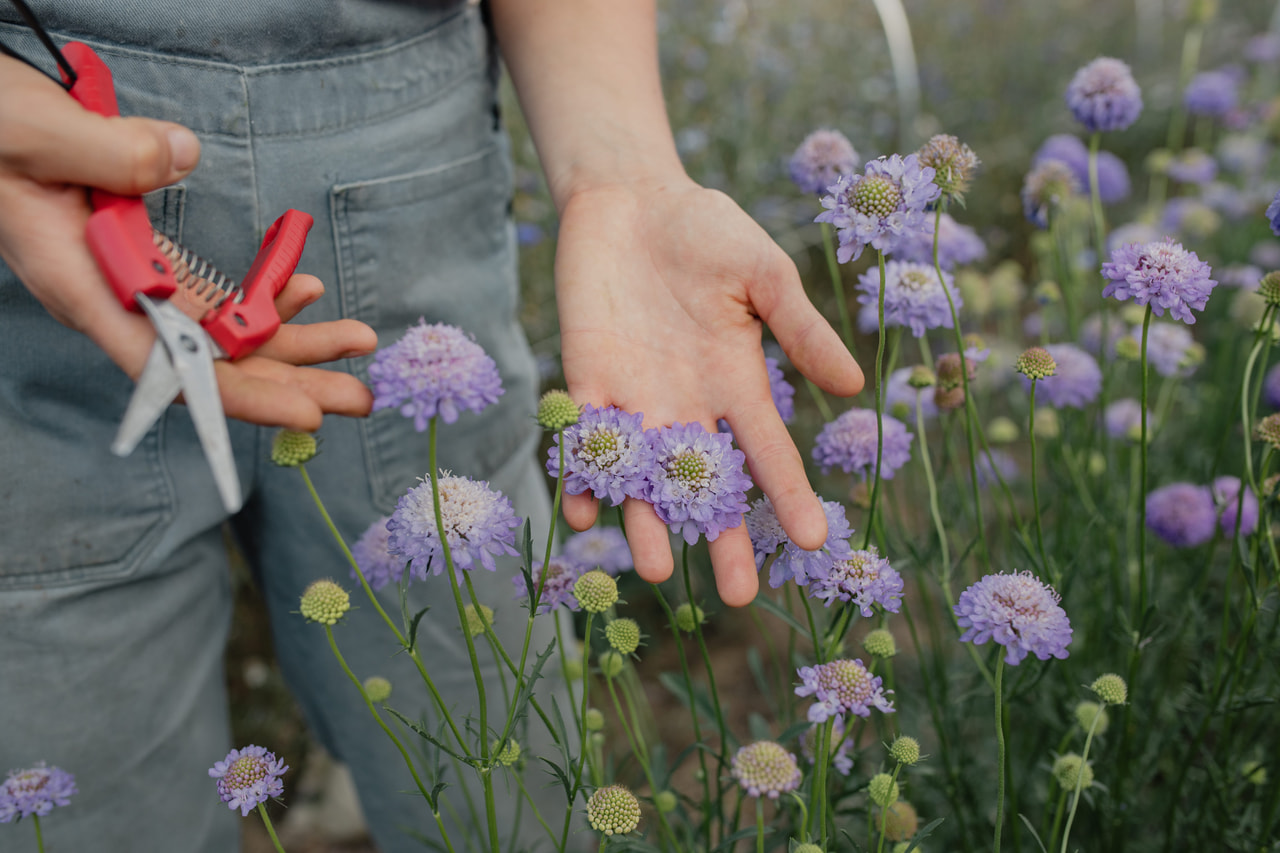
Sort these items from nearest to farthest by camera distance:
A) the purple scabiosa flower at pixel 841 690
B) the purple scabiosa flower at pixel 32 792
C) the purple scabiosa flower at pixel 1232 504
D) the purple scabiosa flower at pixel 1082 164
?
the purple scabiosa flower at pixel 841 690, the purple scabiosa flower at pixel 32 792, the purple scabiosa flower at pixel 1232 504, the purple scabiosa flower at pixel 1082 164

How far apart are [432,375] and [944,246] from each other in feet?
3.67

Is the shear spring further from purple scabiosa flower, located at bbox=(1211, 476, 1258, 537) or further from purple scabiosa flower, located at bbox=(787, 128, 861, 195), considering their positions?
purple scabiosa flower, located at bbox=(1211, 476, 1258, 537)

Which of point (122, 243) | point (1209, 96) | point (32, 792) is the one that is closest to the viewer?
point (122, 243)

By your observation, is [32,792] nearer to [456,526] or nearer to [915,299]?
[456,526]

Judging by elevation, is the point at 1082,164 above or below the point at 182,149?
above

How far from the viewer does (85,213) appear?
2.82 feet

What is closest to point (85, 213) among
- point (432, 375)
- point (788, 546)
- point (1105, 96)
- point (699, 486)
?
point (432, 375)

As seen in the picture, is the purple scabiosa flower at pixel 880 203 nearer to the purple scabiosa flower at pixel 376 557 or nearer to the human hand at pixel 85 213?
the human hand at pixel 85 213

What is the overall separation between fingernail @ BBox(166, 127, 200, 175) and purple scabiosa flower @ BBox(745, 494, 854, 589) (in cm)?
74

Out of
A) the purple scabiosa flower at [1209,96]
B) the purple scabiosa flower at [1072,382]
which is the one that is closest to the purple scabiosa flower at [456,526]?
the purple scabiosa flower at [1072,382]

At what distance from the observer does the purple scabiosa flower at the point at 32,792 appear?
3.37ft

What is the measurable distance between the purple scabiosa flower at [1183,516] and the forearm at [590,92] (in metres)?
1.13

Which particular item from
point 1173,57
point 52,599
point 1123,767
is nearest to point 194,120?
point 52,599

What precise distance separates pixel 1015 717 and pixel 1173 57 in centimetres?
418
